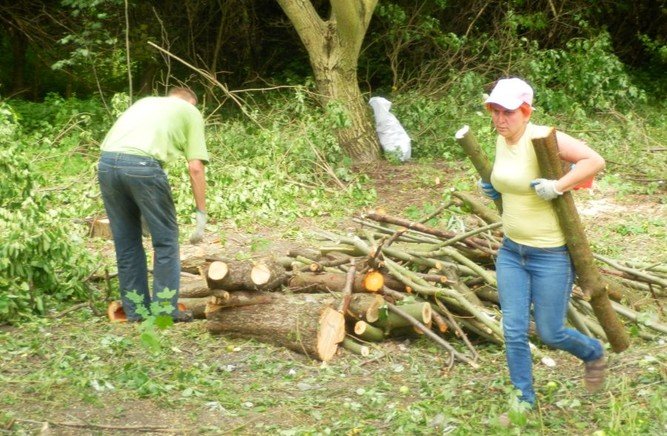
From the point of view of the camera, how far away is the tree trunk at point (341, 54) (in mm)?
12562

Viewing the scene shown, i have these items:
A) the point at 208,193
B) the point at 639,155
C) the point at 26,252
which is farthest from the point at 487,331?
the point at 639,155

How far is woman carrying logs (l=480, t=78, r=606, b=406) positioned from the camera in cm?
458

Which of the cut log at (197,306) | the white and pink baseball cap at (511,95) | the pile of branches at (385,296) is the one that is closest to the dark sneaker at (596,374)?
the pile of branches at (385,296)

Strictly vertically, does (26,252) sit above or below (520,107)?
below

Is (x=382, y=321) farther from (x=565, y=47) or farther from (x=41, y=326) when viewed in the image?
(x=565, y=47)

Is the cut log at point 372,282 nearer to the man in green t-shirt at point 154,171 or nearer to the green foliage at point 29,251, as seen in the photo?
the man in green t-shirt at point 154,171

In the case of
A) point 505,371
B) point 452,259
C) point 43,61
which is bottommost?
point 505,371

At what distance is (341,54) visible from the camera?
41.8ft

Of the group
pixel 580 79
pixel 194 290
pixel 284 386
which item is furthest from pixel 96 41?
pixel 284 386

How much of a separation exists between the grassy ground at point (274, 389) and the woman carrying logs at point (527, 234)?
1.12 feet

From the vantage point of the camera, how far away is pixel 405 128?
13.8 metres

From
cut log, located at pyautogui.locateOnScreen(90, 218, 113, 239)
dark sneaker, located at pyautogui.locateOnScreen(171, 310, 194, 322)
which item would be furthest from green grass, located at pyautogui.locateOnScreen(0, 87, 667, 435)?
cut log, located at pyautogui.locateOnScreen(90, 218, 113, 239)

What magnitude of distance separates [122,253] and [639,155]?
7.28m

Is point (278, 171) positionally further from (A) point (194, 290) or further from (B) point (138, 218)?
(B) point (138, 218)
